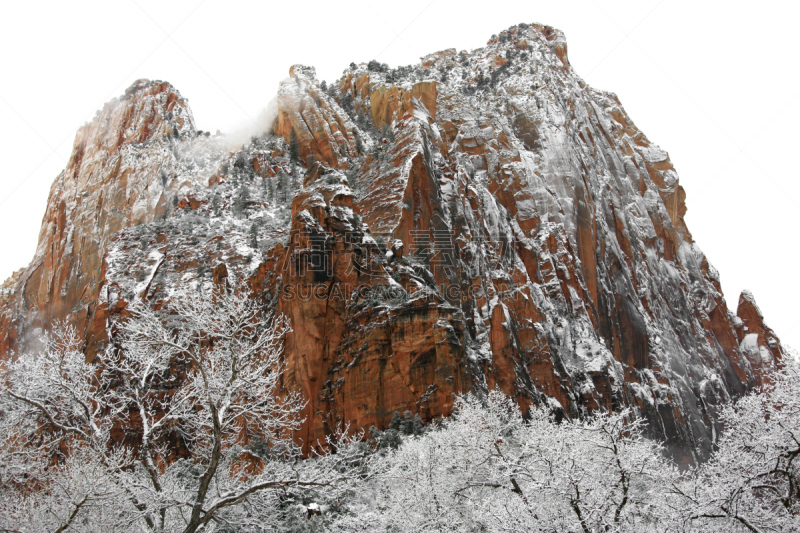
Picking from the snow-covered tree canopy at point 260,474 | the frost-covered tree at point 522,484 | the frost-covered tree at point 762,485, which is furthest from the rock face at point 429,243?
the frost-covered tree at point 762,485

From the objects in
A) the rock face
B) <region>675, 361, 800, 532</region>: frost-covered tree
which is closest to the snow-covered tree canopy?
<region>675, 361, 800, 532</region>: frost-covered tree

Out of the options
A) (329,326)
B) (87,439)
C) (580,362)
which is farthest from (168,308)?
(580,362)

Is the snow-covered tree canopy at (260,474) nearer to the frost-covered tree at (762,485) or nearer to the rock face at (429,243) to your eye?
the frost-covered tree at (762,485)

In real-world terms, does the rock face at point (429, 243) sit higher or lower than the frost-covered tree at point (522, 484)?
higher

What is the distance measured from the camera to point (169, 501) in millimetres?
12852

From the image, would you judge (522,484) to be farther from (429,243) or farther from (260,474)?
(429,243)

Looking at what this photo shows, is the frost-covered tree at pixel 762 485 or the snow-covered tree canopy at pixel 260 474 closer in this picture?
the snow-covered tree canopy at pixel 260 474

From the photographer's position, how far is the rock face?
3684 cm

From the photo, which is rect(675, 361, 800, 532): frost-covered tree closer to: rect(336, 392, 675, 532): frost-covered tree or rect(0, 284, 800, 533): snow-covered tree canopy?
rect(0, 284, 800, 533): snow-covered tree canopy

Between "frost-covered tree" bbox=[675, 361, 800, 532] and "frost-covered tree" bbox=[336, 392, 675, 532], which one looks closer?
"frost-covered tree" bbox=[675, 361, 800, 532]

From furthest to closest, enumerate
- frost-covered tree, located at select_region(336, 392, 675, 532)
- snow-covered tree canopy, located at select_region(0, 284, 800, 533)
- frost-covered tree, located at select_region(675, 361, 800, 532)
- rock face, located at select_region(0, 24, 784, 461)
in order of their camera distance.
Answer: rock face, located at select_region(0, 24, 784, 461)
frost-covered tree, located at select_region(336, 392, 675, 532)
frost-covered tree, located at select_region(675, 361, 800, 532)
snow-covered tree canopy, located at select_region(0, 284, 800, 533)

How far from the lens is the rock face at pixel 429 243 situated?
3684 centimetres

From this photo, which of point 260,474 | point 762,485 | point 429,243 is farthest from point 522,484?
point 429,243

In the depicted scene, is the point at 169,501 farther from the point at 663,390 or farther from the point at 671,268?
the point at 671,268
